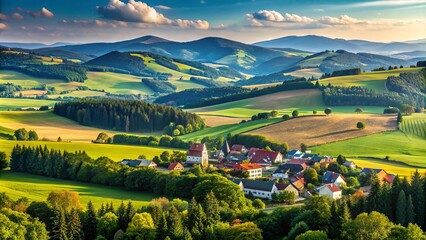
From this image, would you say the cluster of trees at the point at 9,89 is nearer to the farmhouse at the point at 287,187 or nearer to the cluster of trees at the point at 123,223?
the farmhouse at the point at 287,187

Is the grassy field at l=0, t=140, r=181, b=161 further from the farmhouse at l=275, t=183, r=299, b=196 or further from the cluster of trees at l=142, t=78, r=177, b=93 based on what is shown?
the cluster of trees at l=142, t=78, r=177, b=93

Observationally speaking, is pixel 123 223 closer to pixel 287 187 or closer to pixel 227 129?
pixel 287 187

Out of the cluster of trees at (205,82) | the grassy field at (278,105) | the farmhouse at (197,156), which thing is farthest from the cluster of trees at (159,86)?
the farmhouse at (197,156)

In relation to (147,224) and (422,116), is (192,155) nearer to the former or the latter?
(147,224)

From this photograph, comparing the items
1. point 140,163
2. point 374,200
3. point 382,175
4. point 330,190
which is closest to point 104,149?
point 140,163

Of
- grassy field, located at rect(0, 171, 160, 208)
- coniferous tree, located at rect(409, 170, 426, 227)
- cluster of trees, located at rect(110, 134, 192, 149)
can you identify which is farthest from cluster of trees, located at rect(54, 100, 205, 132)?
coniferous tree, located at rect(409, 170, 426, 227)

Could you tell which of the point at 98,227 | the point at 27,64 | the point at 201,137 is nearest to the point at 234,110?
the point at 201,137
